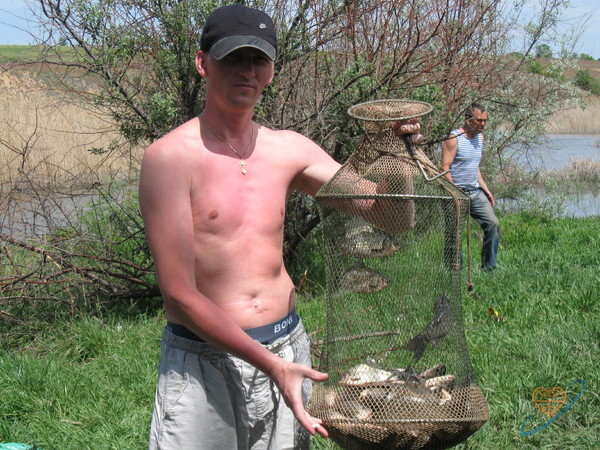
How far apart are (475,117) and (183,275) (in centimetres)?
498

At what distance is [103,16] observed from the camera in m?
5.91

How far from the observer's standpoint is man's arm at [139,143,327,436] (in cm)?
232

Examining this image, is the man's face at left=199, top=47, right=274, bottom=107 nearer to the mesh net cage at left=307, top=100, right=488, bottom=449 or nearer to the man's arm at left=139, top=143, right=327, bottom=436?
the man's arm at left=139, top=143, right=327, bottom=436

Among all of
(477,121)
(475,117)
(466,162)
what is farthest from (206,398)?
(466,162)

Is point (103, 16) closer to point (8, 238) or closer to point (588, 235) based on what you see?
point (8, 238)

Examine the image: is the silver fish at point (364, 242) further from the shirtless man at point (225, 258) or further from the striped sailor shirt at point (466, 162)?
the striped sailor shirt at point (466, 162)

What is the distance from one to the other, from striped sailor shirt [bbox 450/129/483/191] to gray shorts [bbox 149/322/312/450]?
17.1 feet

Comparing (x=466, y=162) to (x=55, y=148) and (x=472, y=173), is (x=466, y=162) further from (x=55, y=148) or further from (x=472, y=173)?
(x=55, y=148)

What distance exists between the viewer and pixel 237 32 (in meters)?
2.48

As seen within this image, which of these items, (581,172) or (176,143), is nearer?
(176,143)

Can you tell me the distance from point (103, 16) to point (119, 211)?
1.71 metres

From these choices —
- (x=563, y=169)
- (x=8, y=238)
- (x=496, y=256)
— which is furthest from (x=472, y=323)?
(x=563, y=169)

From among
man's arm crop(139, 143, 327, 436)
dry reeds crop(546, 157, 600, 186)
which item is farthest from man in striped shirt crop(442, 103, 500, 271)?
dry reeds crop(546, 157, 600, 186)

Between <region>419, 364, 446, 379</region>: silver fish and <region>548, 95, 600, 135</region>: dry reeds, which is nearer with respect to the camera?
<region>419, 364, 446, 379</region>: silver fish
